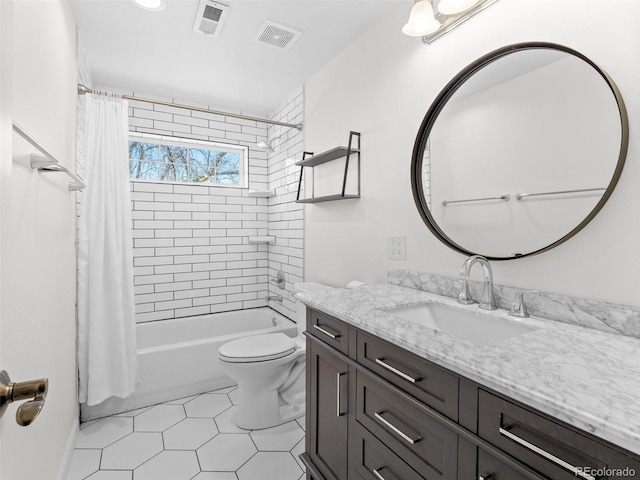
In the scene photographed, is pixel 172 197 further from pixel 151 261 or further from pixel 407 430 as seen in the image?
pixel 407 430

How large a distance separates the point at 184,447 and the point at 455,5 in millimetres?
2592

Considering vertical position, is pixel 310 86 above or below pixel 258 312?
above

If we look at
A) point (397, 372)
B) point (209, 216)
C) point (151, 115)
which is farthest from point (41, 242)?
point (151, 115)

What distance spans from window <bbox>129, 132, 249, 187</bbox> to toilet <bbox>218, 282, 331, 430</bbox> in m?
1.84

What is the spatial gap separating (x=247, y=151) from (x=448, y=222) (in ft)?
8.37

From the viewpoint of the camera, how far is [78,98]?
2.20 meters

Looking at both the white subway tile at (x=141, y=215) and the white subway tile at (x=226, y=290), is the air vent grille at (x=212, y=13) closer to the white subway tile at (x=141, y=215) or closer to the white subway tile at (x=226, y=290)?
the white subway tile at (x=141, y=215)

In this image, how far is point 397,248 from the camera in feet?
6.04

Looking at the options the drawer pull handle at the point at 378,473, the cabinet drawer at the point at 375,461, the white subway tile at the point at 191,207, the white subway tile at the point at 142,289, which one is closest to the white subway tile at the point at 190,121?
the white subway tile at the point at 191,207

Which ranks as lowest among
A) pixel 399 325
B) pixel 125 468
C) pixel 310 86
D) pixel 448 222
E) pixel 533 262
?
pixel 125 468

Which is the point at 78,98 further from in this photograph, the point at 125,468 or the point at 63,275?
the point at 125,468

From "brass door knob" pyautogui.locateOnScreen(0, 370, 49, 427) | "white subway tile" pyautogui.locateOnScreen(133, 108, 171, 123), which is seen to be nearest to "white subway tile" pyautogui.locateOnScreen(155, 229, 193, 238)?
"white subway tile" pyautogui.locateOnScreen(133, 108, 171, 123)

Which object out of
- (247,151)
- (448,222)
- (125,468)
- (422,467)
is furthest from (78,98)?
(422,467)

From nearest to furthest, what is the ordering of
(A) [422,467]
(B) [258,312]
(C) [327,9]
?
1. (A) [422,467]
2. (C) [327,9]
3. (B) [258,312]
